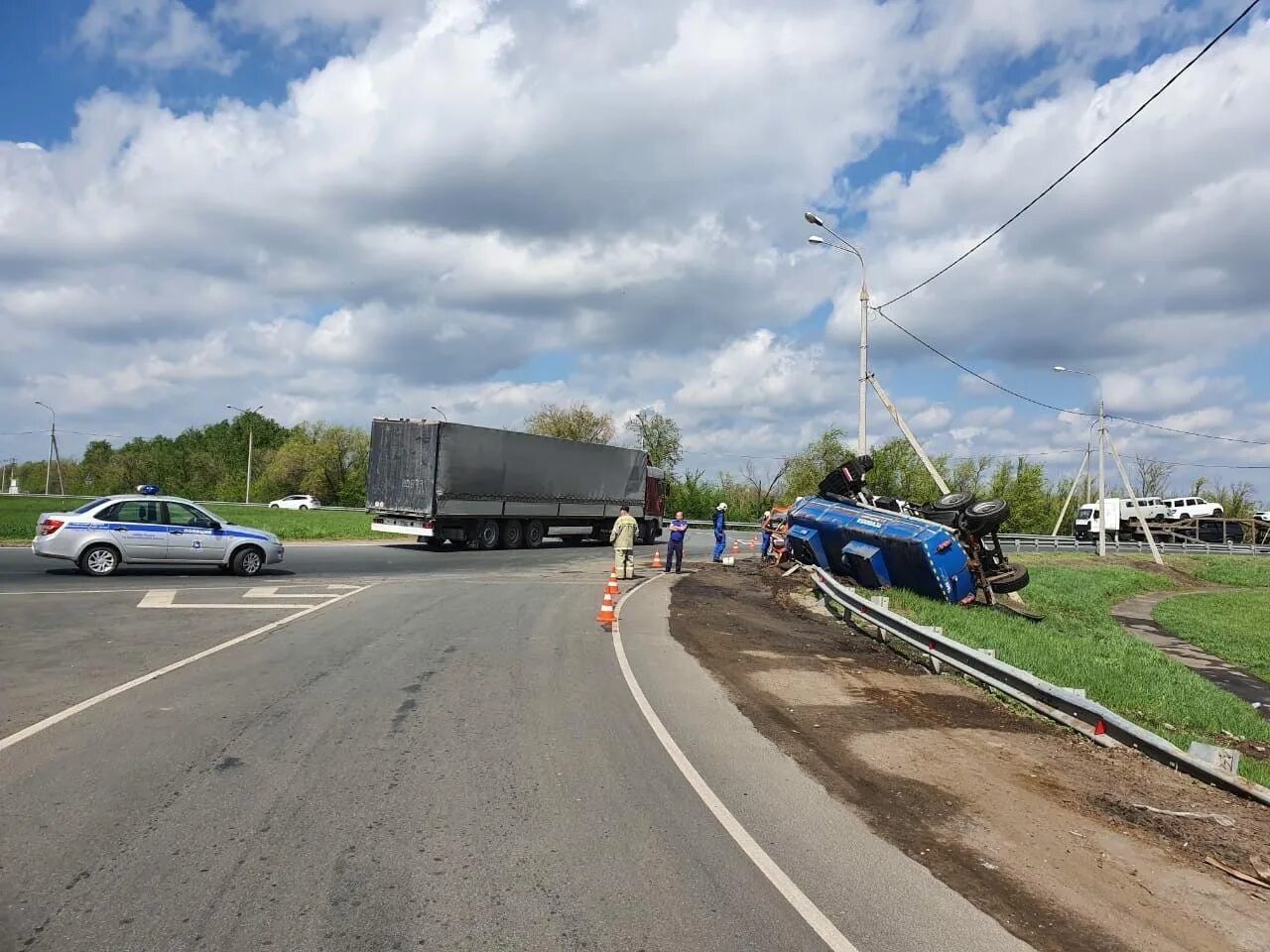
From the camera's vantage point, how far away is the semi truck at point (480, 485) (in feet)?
93.0

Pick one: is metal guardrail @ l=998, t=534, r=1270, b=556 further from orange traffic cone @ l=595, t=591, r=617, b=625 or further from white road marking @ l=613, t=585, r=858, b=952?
white road marking @ l=613, t=585, r=858, b=952

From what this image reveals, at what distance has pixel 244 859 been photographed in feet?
15.0

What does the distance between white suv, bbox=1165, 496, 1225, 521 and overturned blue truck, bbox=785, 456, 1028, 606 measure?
5805cm

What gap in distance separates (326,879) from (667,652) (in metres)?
7.77

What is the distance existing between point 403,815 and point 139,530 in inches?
598

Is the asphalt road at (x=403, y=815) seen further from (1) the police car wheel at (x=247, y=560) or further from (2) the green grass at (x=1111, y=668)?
(1) the police car wheel at (x=247, y=560)

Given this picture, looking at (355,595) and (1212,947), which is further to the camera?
(355,595)

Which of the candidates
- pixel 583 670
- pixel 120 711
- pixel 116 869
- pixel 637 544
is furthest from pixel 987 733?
pixel 637 544

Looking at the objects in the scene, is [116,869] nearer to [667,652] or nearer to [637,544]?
[667,652]

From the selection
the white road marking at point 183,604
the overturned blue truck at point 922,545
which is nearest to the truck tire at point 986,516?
the overturned blue truck at point 922,545

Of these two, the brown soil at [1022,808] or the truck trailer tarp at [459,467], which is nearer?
the brown soil at [1022,808]

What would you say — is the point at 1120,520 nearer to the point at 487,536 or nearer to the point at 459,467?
the point at 487,536

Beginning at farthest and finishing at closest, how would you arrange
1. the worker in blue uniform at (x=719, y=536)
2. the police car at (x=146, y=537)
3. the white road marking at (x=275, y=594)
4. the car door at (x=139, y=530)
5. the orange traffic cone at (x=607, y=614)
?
the worker in blue uniform at (x=719, y=536) → the car door at (x=139, y=530) → the police car at (x=146, y=537) → the white road marking at (x=275, y=594) → the orange traffic cone at (x=607, y=614)

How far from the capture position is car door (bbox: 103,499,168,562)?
17.8 m
